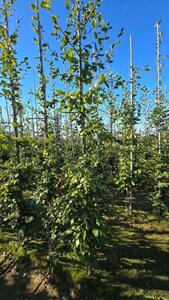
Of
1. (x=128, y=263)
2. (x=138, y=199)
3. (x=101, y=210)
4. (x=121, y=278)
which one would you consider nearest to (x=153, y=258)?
(x=128, y=263)

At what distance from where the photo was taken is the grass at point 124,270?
5059mm

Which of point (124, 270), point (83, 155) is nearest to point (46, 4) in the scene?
point (83, 155)

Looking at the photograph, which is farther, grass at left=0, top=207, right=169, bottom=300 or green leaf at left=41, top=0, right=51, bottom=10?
grass at left=0, top=207, right=169, bottom=300

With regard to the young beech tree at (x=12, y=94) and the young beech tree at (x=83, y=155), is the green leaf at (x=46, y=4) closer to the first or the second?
the young beech tree at (x=83, y=155)

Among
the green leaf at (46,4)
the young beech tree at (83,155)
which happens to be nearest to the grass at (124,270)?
the young beech tree at (83,155)

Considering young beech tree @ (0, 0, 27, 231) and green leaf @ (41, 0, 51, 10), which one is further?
young beech tree @ (0, 0, 27, 231)

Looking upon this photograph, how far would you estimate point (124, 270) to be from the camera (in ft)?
18.8

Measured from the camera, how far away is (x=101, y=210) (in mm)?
4996

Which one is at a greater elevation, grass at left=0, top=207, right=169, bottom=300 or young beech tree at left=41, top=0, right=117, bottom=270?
young beech tree at left=41, top=0, right=117, bottom=270

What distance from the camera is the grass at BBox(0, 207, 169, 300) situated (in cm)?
506

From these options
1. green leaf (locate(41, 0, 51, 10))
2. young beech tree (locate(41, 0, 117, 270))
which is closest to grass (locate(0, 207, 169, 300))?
young beech tree (locate(41, 0, 117, 270))

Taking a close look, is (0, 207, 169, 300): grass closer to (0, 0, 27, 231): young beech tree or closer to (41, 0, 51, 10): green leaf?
(0, 0, 27, 231): young beech tree

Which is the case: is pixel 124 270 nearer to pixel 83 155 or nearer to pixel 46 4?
pixel 83 155

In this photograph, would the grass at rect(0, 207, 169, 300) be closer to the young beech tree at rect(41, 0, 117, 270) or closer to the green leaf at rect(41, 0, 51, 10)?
the young beech tree at rect(41, 0, 117, 270)
